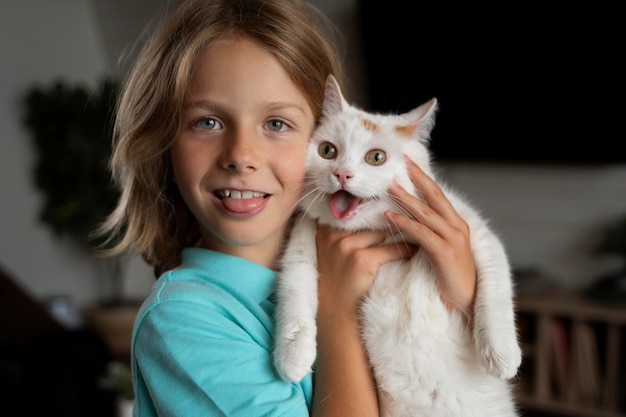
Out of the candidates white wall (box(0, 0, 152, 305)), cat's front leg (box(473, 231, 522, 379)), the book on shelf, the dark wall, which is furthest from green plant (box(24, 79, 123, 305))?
cat's front leg (box(473, 231, 522, 379))

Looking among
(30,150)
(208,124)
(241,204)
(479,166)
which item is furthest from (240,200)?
(30,150)

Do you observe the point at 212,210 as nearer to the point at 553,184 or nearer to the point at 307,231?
the point at 307,231

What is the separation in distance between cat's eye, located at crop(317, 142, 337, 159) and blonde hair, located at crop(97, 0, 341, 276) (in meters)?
0.08

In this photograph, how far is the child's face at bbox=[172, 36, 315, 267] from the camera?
3.14ft

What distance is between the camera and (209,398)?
85cm

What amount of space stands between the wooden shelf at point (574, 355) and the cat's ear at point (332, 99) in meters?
2.09

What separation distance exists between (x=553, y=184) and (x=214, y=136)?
8.35ft

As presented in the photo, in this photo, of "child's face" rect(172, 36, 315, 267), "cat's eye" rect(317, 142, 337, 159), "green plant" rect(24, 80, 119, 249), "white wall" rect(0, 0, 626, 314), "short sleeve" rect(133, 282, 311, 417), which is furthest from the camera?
"green plant" rect(24, 80, 119, 249)

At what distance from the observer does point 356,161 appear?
1.03 meters

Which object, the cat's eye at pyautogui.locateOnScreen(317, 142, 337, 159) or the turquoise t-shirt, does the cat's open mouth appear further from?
the turquoise t-shirt

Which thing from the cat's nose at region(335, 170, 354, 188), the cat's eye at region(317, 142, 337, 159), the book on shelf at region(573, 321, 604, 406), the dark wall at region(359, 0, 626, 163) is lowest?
the book on shelf at region(573, 321, 604, 406)

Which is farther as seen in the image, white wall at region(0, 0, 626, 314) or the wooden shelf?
white wall at region(0, 0, 626, 314)

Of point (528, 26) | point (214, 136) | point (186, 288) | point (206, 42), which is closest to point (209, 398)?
point (186, 288)

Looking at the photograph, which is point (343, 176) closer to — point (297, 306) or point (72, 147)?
point (297, 306)
